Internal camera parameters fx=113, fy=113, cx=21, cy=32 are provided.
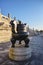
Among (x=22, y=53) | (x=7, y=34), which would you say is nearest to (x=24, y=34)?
(x=22, y=53)

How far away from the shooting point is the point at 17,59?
3.69m

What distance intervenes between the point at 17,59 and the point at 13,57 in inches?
6.8

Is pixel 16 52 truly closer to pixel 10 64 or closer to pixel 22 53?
pixel 22 53

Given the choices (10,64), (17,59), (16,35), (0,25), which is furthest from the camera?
(0,25)

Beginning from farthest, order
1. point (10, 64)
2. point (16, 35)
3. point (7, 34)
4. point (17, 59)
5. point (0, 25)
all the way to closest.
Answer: point (7, 34), point (0, 25), point (16, 35), point (17, 59), point (10, 64)

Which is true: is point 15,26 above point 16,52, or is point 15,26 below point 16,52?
above

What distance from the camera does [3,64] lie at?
319 cm

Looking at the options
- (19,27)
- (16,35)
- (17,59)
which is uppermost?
(19,27)

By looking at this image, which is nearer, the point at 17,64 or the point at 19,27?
the point at 17,64

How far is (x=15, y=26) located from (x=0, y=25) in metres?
6.39

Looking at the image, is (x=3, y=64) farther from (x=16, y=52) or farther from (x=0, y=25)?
(x=0, y=25)

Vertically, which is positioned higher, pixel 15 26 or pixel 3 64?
pixel 15 26

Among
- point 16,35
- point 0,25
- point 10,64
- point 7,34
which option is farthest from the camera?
point 7,34

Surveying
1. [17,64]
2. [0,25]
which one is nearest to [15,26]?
[17,64]
